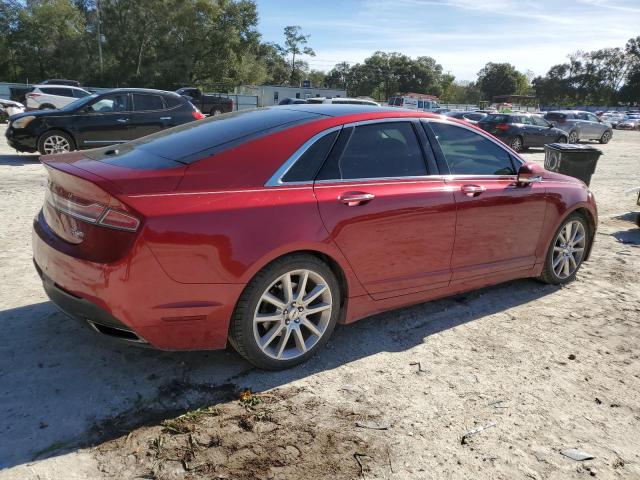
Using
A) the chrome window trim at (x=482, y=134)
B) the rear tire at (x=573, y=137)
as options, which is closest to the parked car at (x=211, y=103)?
the rear tire at (x=573, y=137)

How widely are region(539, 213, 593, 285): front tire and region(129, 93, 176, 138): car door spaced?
9130mm

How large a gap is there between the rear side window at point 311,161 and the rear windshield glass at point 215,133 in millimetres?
236

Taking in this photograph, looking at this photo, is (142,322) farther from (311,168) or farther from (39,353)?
(311,168)

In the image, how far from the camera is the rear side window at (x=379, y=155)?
3.41m

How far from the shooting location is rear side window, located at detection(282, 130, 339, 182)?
10.4ft

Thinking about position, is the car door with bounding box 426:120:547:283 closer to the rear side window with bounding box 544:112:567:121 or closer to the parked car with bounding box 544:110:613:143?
the parked car with bounding box 544:110:613:143

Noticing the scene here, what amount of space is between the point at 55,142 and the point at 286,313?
9.75 meters

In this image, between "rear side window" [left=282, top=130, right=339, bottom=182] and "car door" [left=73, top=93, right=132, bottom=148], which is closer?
"rear side window" [left=282, top=130, right=339, bottom=182]

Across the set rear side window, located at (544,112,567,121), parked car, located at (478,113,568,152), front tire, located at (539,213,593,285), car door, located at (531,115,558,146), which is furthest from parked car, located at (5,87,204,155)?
rear side window, located at (544,112,567,121)

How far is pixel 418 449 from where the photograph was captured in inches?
102

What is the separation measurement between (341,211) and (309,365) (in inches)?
40.4

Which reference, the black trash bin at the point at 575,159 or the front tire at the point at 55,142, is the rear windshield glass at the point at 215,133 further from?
the front tire at the point at 55,142

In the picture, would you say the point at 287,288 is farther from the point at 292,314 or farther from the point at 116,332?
the point at 116,332

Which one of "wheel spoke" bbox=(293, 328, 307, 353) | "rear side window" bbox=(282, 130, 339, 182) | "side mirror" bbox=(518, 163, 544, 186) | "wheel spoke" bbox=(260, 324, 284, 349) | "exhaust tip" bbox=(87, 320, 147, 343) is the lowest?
"wheel spoke" bbox=(293, 328, 307, 353)
